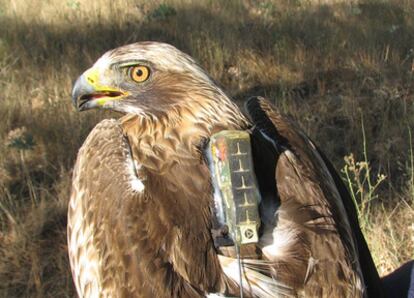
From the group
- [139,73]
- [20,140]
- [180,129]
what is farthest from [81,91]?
[20,140]

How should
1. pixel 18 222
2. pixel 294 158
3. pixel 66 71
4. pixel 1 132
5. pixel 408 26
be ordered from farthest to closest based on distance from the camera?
pixel 408 26 < pixel 66 71 < pixel 1 132 < pixel 18 222 < pixel 294 158

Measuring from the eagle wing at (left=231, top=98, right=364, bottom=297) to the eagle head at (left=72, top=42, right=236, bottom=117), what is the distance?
1.20 ft

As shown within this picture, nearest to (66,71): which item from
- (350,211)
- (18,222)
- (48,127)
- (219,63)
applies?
(48,127)

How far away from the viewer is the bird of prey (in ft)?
6.63

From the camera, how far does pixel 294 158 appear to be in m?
2.34

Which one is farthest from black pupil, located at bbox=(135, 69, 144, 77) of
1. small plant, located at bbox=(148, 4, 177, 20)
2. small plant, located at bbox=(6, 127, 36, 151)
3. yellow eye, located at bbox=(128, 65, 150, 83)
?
small plant, located at bbox=(148, 4, 177, 20)

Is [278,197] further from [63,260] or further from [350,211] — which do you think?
[63,260]

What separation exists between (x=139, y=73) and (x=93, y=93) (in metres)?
0.25

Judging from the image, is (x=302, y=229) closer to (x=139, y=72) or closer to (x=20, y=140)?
(x=139, y=72)

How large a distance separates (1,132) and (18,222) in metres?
1.22

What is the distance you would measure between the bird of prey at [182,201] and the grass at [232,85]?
4.29 feet

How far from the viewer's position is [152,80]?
263 centimetres

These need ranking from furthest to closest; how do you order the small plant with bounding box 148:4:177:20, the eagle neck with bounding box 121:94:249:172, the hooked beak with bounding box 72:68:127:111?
1. the small plant with bounding box 148:4:177:20
2. the hooked beak with bounding box 72:68:127:111
3. the eagle neck with bounding box 121:94:249:172

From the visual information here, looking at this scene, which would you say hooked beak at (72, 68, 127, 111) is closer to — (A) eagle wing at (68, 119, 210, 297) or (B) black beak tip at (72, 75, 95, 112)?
(B) black beak tip at (72, 75, 95, 112)
